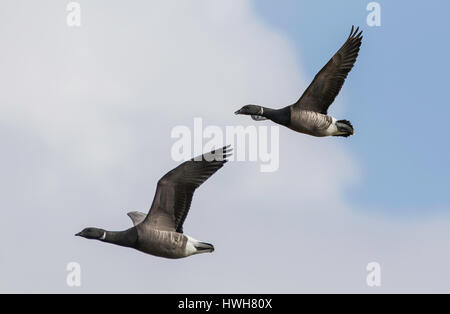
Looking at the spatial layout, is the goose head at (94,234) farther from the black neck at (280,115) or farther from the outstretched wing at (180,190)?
the black neck at (280,115)

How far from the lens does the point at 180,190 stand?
1781 cm

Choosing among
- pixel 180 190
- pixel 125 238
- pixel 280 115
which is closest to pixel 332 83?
pixel 280 115

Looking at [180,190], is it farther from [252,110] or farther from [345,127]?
[345,127]

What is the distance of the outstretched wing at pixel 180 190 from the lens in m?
17.7

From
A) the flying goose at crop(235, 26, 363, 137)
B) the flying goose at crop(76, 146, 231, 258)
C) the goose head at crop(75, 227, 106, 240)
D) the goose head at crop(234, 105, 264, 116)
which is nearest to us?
the flying goose at crop(76, 146, 231, 258)

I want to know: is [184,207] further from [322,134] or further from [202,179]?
[322,134]

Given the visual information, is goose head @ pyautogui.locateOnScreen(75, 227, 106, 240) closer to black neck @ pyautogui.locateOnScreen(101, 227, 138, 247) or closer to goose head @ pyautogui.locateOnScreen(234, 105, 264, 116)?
black neck @ pyautogui.locateOnScreen(101, 227, 138, 247)

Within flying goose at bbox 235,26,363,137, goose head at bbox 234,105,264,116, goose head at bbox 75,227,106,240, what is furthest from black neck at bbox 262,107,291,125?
goose head at bbox 75,227,106,240

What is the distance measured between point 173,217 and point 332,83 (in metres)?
4.35

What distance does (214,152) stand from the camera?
1811 cm

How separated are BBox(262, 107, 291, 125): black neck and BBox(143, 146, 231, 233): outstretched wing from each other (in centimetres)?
165

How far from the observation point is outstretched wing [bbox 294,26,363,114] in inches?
760

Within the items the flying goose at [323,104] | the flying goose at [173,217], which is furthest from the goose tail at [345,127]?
the flying goose at [173,217]

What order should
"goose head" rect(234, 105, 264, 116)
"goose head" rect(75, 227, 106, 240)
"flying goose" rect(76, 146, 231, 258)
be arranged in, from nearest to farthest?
1. "flying goose" rect(76, 146, 231, 258)
2. "goose head" rect(75, 227, 106, 240)
3. "goose head" rect(234, 105, 264, 116)
